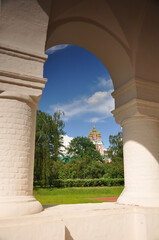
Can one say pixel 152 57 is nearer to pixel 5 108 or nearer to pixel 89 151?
pixel 5 108

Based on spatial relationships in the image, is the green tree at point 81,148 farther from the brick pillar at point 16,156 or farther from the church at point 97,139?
the brick pillar at point 16,156

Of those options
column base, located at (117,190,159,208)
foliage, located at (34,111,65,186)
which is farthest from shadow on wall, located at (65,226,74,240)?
foliage, located at (34,111,65,186)

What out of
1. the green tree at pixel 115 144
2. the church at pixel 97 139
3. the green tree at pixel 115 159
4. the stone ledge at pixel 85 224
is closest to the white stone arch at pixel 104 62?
the stone ledge at pixel 85 224

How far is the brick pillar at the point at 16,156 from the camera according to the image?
12.2 feet

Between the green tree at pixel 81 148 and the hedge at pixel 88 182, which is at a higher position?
the green tree at pixel 81 148

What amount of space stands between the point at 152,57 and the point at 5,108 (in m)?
4.63

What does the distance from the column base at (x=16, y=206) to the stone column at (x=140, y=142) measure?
2671mm

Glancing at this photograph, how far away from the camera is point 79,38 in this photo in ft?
21.5

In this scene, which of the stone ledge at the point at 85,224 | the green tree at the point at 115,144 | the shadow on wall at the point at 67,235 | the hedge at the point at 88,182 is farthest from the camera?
the green tree at the point at 115,144

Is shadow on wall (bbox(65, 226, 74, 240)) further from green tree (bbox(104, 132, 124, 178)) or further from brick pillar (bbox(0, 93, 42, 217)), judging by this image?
green tree (bbox(104, 132, 124, 178))

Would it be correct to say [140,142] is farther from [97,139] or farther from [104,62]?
[97,139]

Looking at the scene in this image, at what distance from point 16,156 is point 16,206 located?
848 mm

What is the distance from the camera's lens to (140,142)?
5836mm

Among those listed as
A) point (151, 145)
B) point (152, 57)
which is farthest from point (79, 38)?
point (151, 145)
